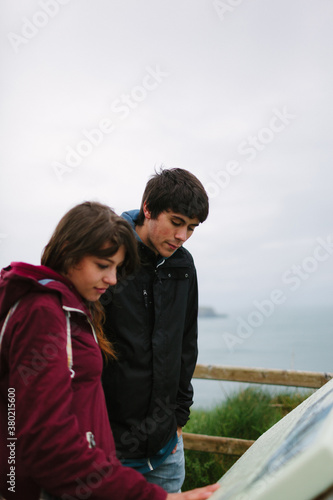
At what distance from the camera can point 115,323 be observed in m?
1.96

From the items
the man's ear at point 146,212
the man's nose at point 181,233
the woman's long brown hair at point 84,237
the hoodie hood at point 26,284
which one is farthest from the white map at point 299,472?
the man's ear at point 146,212

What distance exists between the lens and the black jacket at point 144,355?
6.46ft

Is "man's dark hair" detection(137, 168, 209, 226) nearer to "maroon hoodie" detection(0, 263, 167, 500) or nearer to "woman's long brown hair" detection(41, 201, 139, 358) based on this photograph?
"woman's long brown hair" detection(41, 201, 139, 358)

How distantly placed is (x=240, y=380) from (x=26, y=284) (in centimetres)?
304

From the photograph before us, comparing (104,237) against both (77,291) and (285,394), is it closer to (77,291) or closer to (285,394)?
(77,291)

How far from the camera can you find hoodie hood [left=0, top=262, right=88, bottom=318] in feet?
3.69

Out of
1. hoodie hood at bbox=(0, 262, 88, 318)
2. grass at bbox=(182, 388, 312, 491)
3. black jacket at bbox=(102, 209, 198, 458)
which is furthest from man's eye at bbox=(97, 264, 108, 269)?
grass at bbox=(182, 388, 312, 491)

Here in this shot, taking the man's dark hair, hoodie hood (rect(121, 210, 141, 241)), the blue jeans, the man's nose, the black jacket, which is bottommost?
the blue jeans

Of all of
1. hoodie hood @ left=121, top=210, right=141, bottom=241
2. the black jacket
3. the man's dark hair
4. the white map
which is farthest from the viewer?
hoodie hood @ left=121, top=210, right=141, bottom=241

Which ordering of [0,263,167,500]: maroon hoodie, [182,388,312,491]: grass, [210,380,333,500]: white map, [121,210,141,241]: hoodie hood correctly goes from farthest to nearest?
[182,388,312,491]: grass → [121,210,141,241]: hoodie hood → [0,263,167,500]: maroon hoodie → [210,380,333,500]: white map

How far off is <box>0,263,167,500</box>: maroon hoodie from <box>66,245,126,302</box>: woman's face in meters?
0.13

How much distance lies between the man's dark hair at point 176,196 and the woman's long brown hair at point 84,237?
0.68 meters

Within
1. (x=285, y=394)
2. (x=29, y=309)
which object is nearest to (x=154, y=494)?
(x=29, y=309)

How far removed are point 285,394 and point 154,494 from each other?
3.84 m
